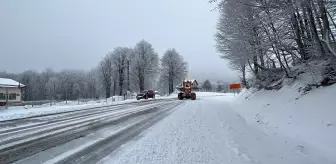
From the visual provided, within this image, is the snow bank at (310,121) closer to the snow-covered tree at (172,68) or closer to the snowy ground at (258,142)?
the snowy ground at (258,142)

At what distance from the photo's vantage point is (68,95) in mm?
111375

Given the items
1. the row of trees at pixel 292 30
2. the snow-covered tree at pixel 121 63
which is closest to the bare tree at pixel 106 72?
the snow-covered tree at pixel 121 63

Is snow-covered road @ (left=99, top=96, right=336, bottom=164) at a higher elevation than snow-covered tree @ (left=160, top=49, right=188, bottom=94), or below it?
below

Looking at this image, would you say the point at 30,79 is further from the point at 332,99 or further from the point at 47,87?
the point at 332,99

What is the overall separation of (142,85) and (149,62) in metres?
6.08

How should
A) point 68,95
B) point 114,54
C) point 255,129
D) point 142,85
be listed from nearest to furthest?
Answer: point 255,129 → point 142,85 → point 114,54 → point 68,95

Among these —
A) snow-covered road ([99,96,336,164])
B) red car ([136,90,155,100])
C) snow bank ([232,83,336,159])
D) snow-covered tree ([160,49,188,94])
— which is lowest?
snow-covered road ([99,96,336,164])

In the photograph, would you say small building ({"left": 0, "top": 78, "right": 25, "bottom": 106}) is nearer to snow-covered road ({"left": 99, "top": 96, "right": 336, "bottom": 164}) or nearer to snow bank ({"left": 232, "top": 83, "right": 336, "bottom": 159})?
snow-covered road ({"left": 99, "top": 96, "right": 336, "bottom": 164})

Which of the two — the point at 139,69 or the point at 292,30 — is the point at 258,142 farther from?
the point at 139,69

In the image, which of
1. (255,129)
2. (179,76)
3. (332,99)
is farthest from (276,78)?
(179,76)

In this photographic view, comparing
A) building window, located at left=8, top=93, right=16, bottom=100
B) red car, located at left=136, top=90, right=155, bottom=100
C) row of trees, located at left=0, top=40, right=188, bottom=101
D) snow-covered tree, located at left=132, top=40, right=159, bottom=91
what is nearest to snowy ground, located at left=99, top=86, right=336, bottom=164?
red car, located at left=136, top=90, right=155, bottom=100

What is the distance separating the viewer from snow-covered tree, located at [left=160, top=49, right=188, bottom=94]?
72.0m

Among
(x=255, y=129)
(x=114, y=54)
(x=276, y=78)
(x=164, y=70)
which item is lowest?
(x=255, y=129)

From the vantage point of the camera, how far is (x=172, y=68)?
72.2 meters
